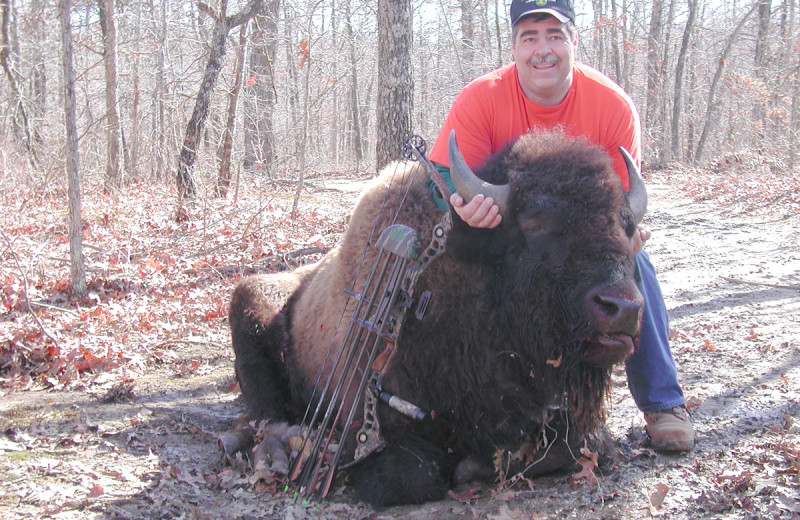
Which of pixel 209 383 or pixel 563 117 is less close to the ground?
pixel 563 117

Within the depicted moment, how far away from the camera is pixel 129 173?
1443 cm

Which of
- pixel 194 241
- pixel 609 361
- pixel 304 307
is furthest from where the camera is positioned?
pixel 194 241

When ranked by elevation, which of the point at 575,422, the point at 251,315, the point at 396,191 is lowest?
the point at 575,422

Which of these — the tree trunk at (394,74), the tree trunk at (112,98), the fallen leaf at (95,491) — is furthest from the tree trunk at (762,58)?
the fallen leaf at (95,491)

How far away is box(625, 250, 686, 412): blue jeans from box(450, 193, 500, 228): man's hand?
1.04 metres

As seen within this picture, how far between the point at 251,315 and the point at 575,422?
2406 millimetres

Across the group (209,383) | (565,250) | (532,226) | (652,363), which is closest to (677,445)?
(652,363)

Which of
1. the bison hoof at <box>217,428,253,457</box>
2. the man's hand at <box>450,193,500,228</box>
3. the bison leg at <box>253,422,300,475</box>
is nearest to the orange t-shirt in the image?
the man's hand at <box>450,193,500,228</box>

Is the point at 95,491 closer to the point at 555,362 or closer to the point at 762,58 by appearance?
the point at 555,362

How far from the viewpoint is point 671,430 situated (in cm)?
339

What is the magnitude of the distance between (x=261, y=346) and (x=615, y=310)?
2686 mm

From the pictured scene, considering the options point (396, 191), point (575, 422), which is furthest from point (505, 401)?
point (396, 191)

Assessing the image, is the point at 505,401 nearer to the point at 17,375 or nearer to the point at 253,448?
the point at 253,448

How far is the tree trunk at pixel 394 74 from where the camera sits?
7.38 metres
